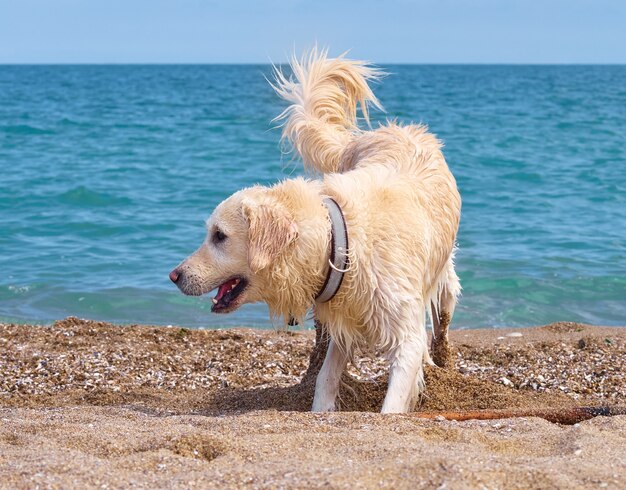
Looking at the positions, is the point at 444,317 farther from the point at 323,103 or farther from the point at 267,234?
the point at 267,234

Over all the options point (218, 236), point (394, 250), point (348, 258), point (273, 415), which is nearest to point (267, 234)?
point (218, 236)

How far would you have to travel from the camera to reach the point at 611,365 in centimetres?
690

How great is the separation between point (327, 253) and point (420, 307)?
0.75 m

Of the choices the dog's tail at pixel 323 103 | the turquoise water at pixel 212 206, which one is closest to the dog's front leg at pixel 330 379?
the dog's tail at pixel 323 103

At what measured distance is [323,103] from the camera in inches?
282

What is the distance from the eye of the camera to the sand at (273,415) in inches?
141

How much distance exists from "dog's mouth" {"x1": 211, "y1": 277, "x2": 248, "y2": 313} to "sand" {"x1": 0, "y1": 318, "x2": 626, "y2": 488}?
631mm

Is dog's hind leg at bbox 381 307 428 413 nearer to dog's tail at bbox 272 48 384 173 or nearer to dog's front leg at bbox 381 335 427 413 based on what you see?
dog's front leg at bbox 381 335 427 413

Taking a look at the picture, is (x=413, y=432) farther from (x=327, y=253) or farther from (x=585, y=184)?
(x=585, y=184)

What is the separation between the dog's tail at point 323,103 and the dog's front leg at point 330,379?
1786 mm

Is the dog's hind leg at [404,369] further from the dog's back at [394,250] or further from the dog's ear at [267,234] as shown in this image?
the dog's ear at [267,234]

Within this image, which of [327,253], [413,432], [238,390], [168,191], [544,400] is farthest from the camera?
[168,191]

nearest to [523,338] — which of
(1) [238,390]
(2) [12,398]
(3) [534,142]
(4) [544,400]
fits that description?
(4) [544,400]

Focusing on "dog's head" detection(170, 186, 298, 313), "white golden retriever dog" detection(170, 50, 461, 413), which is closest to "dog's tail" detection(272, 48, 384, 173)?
"white golden retriever dog" detection(170, 50, 461, 413)
